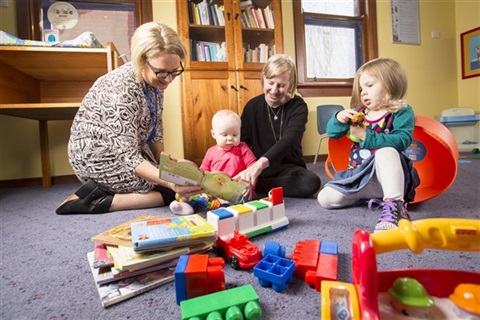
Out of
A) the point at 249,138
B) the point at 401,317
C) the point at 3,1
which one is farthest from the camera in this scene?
the point at 3,1

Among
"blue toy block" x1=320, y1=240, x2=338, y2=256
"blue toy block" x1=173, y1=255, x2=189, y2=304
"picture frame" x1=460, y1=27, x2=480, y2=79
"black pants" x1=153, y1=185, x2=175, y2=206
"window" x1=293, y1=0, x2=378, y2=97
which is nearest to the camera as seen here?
"blue toy block" x1=173, y1=255, x2=189, y2=304

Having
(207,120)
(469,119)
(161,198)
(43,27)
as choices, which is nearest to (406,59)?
(469,119)

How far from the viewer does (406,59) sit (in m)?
2.79

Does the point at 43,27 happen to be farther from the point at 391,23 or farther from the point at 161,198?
the point at 391,23

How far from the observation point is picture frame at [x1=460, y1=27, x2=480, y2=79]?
111 inches

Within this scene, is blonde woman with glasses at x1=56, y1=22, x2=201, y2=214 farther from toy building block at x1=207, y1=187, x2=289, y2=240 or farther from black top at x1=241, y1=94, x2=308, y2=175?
black top at x1=241, y1=94, x2=308, y2=175

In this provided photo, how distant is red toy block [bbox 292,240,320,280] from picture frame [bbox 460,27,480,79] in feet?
10.5

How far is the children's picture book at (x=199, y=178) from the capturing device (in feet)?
2.66

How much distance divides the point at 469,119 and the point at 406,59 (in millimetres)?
755

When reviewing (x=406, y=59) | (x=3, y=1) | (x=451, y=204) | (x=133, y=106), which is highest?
(x=3, y=1)

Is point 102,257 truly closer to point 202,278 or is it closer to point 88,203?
point 202,278

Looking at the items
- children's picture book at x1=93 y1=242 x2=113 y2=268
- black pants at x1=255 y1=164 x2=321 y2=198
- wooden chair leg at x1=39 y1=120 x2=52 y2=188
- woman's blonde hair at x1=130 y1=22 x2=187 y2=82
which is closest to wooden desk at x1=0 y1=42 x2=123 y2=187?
wooden chair leg at x1=39 y1=120 x2=52 y2=188

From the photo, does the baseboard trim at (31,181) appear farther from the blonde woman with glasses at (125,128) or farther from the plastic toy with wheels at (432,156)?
the plastic toy with wheels at (432,156)

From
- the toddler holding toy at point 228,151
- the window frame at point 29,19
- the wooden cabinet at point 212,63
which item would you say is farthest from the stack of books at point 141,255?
the window frame at point 29,19
